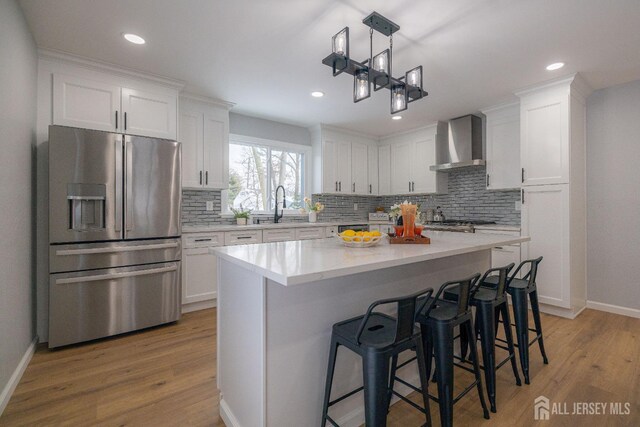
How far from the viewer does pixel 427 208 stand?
5.21m

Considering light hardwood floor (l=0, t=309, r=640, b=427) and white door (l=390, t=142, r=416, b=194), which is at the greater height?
white door (l=390, t=142, r=416, b=194)

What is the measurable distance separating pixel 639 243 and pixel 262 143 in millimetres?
4617

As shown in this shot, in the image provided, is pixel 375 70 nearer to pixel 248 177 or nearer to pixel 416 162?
pixel 248 177

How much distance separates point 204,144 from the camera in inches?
147

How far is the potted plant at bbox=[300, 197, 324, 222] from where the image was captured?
4781 mm

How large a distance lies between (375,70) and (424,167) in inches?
127

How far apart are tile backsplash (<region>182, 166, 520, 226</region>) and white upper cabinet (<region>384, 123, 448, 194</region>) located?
0.28 metres

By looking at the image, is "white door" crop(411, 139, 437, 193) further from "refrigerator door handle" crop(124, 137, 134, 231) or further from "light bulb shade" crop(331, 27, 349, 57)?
"refrigerator door handle" crop(124, 137, 134, 231)

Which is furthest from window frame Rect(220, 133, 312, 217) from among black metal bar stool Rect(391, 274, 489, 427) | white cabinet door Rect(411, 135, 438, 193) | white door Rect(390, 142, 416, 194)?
black metal bar stool Rect(391, 274, 489, 427)

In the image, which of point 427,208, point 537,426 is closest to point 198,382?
point 537,426

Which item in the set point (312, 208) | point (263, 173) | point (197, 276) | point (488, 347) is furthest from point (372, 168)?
point (488, 347)

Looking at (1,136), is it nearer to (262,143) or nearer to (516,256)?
(262,143)

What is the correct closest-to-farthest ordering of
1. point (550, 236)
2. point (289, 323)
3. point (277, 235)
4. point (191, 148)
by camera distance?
point (289, 323) → point (550, 236) → point (191, 148) → point (277, 235)

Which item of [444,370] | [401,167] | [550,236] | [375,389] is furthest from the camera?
[401,167]
